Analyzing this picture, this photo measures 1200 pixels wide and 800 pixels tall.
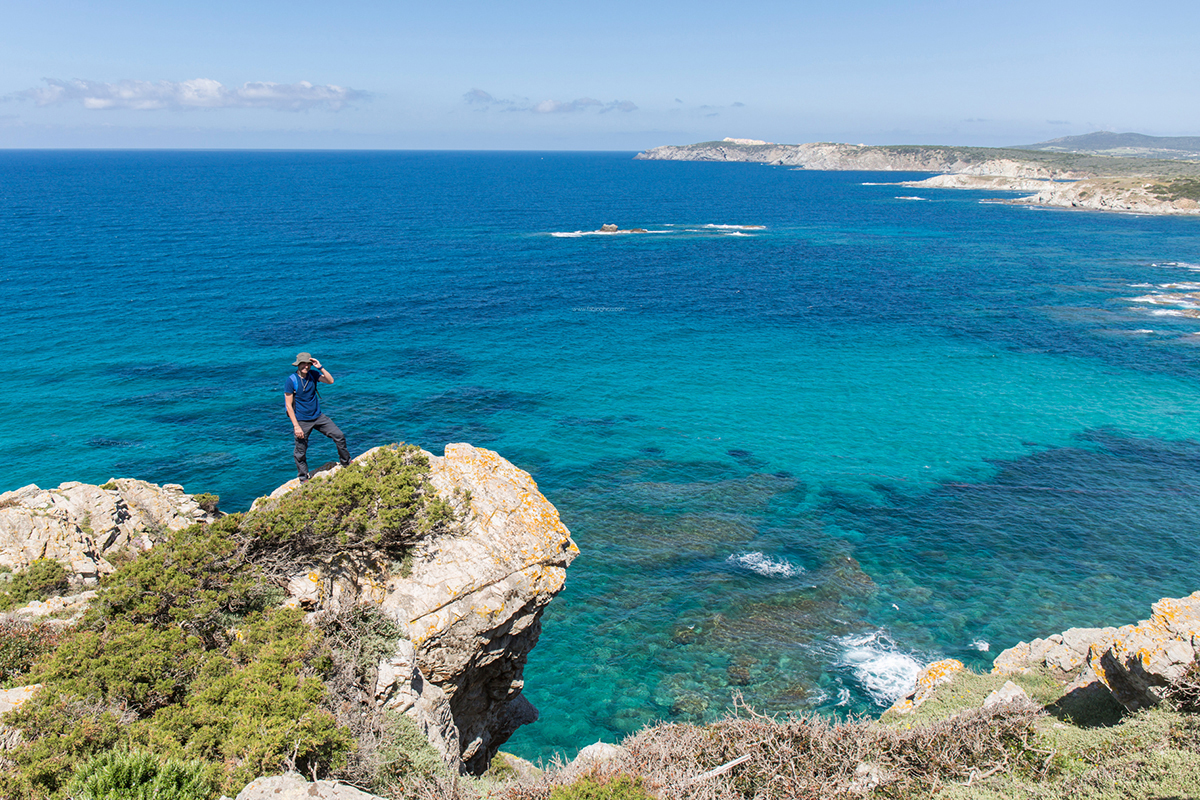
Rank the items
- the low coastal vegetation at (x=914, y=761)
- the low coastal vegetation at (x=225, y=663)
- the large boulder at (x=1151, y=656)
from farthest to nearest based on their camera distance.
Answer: the large boulder at (x=1151, y=656)
the low coastal vegetation at (x=914, y=761)
the low coastal vegetation at (x=225, y=663)

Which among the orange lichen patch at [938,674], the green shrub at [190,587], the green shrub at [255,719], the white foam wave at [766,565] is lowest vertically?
the white foam wave at [766,565]

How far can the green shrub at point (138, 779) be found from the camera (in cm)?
808

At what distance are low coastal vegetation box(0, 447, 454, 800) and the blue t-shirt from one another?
2.43 meters

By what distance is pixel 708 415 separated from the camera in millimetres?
45375

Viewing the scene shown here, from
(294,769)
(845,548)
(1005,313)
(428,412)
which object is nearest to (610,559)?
(845,548)

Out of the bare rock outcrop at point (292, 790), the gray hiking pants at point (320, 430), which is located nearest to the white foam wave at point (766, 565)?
the gray hiking pants at point (320, 430)

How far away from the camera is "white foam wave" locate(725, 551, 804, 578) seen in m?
29.3

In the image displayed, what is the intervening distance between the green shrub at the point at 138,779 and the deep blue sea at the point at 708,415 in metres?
14.2

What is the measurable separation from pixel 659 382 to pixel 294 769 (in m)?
42.8

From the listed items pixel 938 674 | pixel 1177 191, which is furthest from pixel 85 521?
pixel 1177 191

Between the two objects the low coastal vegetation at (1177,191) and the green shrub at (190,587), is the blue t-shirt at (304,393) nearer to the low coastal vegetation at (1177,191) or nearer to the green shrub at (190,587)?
the green shrub at (190,587)

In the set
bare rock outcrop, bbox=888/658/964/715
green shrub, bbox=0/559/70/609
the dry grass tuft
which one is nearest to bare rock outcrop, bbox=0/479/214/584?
green shrub, bbox=0/559/70/609

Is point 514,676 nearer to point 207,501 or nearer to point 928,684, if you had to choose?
point 207,501

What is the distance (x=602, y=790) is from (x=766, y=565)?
21.6 m
